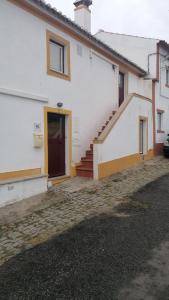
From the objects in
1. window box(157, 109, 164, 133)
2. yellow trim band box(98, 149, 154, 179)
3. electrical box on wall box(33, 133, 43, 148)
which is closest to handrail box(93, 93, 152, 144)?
yellow trim band box(98, 149, 154, 179)

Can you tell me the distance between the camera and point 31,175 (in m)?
7.37

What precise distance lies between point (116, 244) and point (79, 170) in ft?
16.7

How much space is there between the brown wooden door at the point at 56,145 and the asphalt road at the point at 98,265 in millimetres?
3508

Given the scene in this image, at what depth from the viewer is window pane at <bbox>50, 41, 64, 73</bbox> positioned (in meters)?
8.38

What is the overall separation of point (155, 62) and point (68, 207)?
450 inches

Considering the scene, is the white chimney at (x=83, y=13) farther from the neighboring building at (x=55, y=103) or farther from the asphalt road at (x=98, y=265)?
the asphalt road at (x=98, y=265)

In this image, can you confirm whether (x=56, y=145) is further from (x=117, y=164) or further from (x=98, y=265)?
(x=98, y=265)

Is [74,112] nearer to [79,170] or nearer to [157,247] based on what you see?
[79,170]

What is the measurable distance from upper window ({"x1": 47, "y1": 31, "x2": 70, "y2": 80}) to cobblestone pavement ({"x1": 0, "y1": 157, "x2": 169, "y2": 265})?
3728 millimetres

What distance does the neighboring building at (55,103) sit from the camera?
264 inches

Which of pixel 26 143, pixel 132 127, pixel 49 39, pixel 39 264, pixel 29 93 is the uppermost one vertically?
pixel 49 39

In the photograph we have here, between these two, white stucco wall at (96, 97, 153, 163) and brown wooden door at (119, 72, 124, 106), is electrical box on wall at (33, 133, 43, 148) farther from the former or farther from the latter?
brown wooden door at (119, 72, 124, 106)

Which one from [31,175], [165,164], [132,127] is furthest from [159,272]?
[165,164]

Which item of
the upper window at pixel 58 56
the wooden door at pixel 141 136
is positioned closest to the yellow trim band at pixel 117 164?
the wooden door at pixel 141 136
